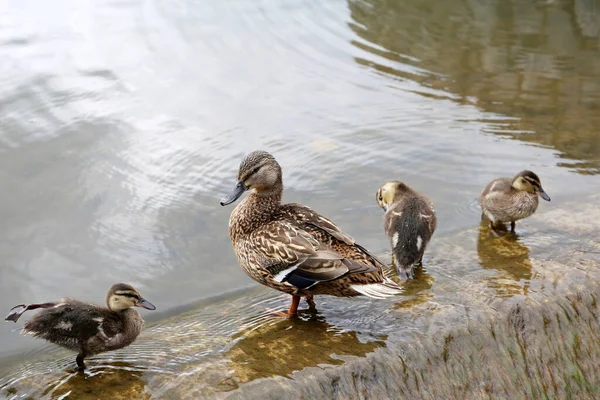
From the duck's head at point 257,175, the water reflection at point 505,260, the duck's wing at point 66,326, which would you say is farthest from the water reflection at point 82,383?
the water reflection at point 505,260

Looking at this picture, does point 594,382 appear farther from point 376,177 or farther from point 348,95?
point 348,95

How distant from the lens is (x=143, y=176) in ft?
22.0

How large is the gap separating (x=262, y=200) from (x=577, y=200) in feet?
9.58

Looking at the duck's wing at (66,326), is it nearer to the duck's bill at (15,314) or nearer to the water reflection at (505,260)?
the duck's bill at (15,314)

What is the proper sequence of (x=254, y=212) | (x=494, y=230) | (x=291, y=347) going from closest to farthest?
(x=291, y=347)
(x=254, y=212)
(x=494, y=230)

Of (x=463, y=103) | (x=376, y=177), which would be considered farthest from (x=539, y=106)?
(x=376, y=177)

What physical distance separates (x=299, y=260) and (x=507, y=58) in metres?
6.31

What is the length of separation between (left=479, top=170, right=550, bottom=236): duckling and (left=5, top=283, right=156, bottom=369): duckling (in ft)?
9.10

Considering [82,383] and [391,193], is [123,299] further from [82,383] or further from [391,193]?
[391,193]

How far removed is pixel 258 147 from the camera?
7.27m

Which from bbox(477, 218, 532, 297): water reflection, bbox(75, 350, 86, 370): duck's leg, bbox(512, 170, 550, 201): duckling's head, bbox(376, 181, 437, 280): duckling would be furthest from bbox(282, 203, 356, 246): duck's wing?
bbox(512, 170, 550, 201): duckling's head

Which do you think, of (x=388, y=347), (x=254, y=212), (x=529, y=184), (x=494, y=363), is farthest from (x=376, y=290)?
(x=529, y=184)

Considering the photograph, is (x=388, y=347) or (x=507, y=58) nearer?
(x=388, y=347)

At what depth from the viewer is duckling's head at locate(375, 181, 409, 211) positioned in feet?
19.0
